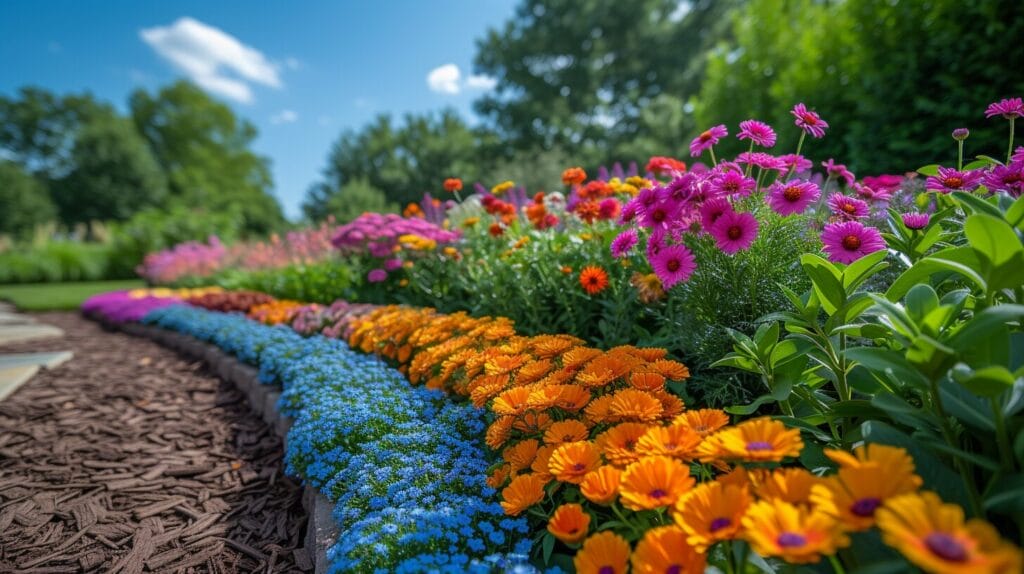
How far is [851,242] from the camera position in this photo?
1397 mm

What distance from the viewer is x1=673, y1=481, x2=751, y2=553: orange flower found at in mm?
731

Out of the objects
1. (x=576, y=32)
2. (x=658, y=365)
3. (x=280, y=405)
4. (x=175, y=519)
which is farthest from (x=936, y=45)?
(x=576, y=32)

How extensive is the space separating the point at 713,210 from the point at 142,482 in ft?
8.85

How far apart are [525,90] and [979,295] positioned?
20.3 meters

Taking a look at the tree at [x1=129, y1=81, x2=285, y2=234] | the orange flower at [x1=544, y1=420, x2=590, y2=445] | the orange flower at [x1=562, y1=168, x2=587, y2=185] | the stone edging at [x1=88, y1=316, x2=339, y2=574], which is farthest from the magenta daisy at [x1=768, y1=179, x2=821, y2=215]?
the tree at [x1=129, y1=81, x2=285, y2=234]

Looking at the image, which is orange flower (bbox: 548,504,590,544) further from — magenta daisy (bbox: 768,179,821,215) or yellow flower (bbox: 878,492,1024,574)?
magenta daisy (bbox: 768,179,821,215)

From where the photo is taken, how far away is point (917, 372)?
904 mm

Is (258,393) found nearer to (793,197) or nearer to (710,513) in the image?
(710,513)

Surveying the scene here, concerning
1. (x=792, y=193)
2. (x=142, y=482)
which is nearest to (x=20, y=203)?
(x=142, y=482)

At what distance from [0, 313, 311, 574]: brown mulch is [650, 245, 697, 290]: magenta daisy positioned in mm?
1534

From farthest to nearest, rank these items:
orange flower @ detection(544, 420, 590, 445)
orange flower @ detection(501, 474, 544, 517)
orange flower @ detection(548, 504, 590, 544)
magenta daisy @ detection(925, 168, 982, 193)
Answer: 1. magenta daisy @ detection(925, 168, 982, 193)
2. orange flower @ detection(544, 420, 590, 445)
3. orange flower @ detection(501, 474, 544, 517)
4. orange flower @ detection(548, 504, 590, 544)

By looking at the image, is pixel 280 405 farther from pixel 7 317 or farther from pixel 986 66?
pixel 7 317

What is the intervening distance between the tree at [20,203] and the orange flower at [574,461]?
3316cm

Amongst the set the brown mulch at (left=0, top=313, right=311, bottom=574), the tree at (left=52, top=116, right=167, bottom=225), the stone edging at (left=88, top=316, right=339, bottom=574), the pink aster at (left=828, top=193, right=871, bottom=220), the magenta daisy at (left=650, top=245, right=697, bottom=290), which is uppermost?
the tree at (left=52, top=116, right=167, bottom=225)
